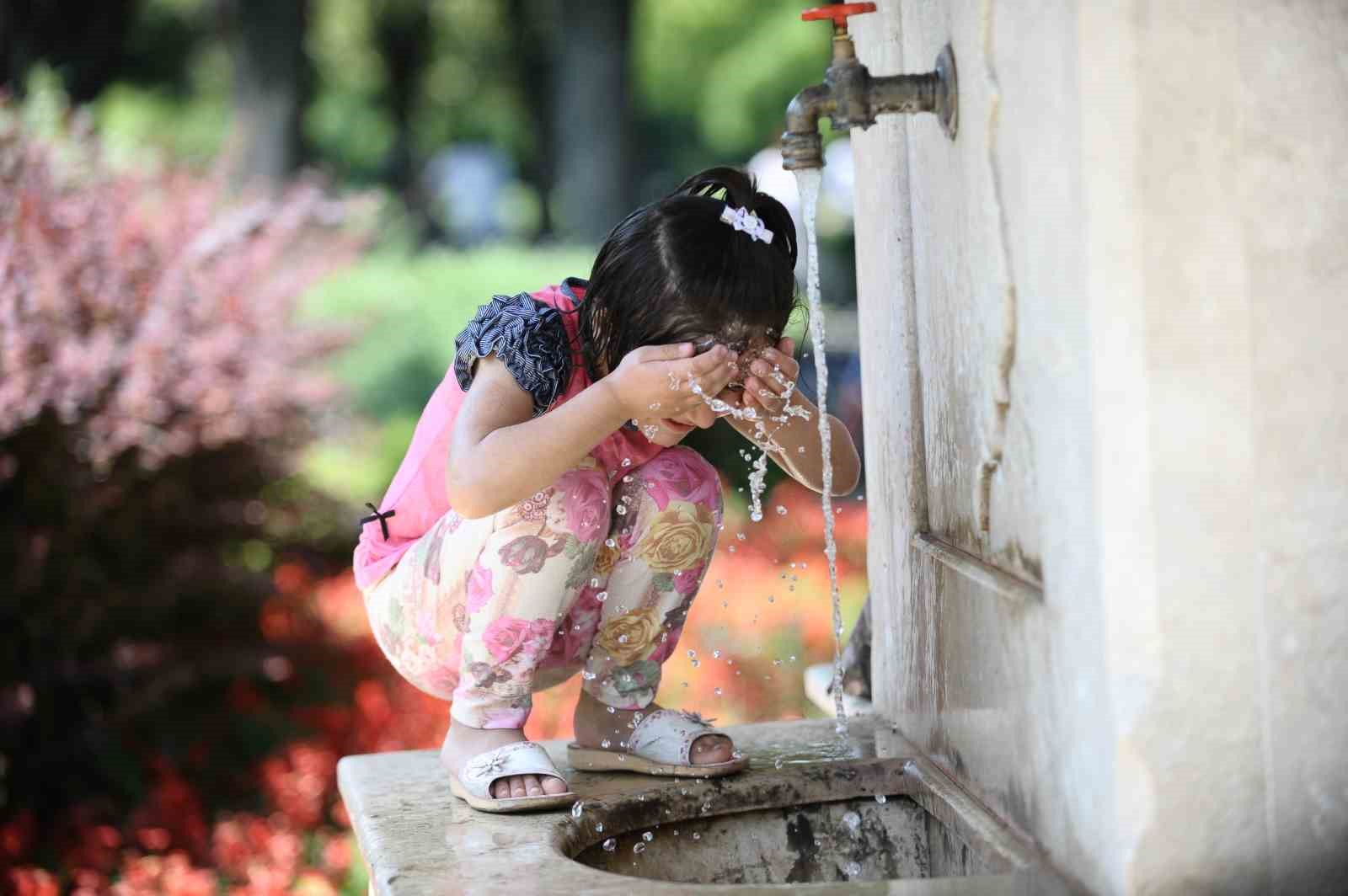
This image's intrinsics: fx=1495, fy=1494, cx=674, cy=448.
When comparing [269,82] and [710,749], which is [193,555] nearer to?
[710,749]

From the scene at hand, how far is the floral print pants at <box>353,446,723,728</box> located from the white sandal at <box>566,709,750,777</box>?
6 centimetres

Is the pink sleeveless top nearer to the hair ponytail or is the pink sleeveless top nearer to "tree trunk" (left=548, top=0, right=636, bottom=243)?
the hair ponytail

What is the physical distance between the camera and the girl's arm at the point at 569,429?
1.78 meters

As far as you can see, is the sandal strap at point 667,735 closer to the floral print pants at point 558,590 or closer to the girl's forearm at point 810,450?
the floral print pants at point 558,590

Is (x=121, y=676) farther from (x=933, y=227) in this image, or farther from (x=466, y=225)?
(x=466, y=225)

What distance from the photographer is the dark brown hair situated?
6.07ft

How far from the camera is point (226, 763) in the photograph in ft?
12.6

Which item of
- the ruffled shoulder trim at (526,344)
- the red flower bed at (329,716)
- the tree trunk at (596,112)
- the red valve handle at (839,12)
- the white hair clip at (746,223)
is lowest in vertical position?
the red flower bed at (329,716)

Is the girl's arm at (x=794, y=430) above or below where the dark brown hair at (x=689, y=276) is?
below

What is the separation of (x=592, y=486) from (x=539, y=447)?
172 mm

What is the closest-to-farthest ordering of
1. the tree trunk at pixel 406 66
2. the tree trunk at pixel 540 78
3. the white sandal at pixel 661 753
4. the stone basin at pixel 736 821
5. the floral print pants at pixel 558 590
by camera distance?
the stone basin at pixel 736 821 < the floral print pants at pixel 558 590 < the white sandal at pixel 661 753 < the tree trunk at pixel 540 78 < the tree trunk at pixel 406 66

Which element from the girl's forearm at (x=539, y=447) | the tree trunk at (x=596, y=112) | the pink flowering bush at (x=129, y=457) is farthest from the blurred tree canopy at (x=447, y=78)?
the girl's forearm at (x=539, y=447)

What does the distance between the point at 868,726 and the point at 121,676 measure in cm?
211

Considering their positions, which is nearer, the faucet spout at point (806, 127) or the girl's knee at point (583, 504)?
the faucet spout at point (806, 127)
